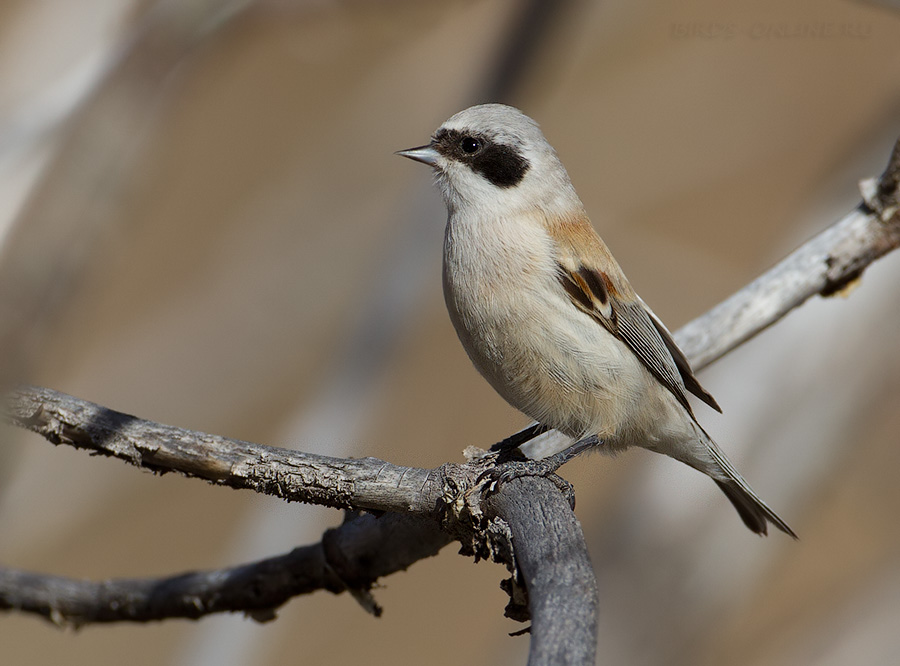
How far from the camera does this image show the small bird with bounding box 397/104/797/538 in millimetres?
2934

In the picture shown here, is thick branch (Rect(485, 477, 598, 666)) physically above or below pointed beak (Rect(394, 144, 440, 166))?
below

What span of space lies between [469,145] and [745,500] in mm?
1705

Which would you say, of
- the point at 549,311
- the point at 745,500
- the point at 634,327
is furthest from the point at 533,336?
the point at 745,500

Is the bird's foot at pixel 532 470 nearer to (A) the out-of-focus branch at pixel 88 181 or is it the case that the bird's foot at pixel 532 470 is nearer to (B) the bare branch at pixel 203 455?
(B) the bare branch at pixel 203 455

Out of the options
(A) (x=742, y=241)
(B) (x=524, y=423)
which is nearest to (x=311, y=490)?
(B) (x=524, y=423)

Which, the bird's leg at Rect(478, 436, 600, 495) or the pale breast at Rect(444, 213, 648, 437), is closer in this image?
the bird's leg at Rect(478, 436, 600, 495)

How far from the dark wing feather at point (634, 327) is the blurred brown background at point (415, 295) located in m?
0.79

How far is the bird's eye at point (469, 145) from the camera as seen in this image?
332cm

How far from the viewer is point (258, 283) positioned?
15.5 feet

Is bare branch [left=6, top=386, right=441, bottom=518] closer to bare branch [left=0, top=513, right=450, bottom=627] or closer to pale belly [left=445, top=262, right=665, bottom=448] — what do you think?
bare branch [left=0, top=513, right=450, bottom=627]

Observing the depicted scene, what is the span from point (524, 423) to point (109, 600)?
185cm

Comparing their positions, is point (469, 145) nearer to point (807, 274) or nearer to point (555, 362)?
point (555, 362)

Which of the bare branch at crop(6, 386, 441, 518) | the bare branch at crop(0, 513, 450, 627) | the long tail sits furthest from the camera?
the long tail

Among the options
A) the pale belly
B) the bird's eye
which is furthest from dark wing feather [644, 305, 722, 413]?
the bird's eye
